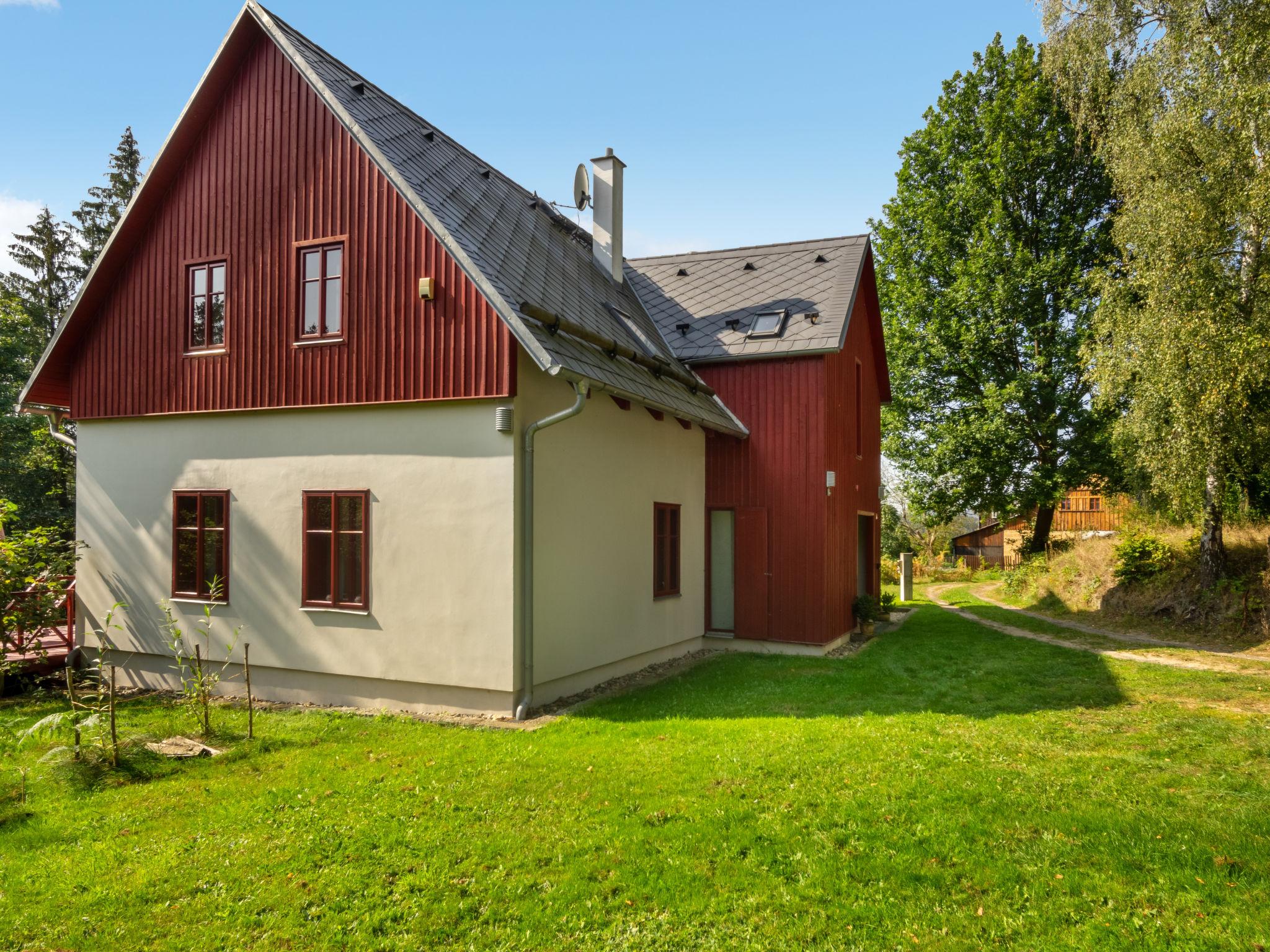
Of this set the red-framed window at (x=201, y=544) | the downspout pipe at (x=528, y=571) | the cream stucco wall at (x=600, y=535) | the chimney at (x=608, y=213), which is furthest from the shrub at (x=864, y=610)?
the red-framed window at (x=201, y=544)

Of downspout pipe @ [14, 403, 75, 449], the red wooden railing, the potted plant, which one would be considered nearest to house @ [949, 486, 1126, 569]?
the potted plant

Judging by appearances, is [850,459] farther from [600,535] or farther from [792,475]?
[600,535]

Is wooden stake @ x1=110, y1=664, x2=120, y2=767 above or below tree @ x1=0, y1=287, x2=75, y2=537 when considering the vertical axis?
below

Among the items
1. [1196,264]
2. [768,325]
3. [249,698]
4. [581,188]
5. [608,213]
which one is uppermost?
[581,188]

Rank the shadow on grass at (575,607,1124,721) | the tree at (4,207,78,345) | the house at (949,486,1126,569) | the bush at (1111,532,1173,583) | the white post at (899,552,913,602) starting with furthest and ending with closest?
the house at (949,486,1126,569)
the tree at (4,207,78,345)
the white post at (899,552,913,602)
the bush at (1111,532,1173,583)
the shadow on grass at (575,607,1124,721)

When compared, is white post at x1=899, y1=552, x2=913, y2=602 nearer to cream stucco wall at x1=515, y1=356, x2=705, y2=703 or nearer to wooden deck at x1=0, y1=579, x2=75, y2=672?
cream stucco wall at x1=515, y1=356, x2=705, y2=703

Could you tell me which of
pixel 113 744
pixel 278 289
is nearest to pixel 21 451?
pixel 278 289

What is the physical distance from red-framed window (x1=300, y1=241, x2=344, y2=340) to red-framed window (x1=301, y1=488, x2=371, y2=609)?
1985 mm

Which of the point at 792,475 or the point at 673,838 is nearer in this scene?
the point at 673,838

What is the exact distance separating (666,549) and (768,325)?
4.57m

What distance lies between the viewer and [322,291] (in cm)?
988

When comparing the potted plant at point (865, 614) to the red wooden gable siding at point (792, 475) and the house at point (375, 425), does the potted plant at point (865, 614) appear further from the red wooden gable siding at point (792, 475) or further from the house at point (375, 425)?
the house at point (375, 425)

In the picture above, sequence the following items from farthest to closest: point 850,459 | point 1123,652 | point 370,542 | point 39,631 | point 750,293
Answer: point 850,459
point 750,293
point 1123,652
point 39,631
point 370,542

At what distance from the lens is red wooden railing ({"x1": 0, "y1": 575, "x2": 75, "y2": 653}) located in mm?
10570
